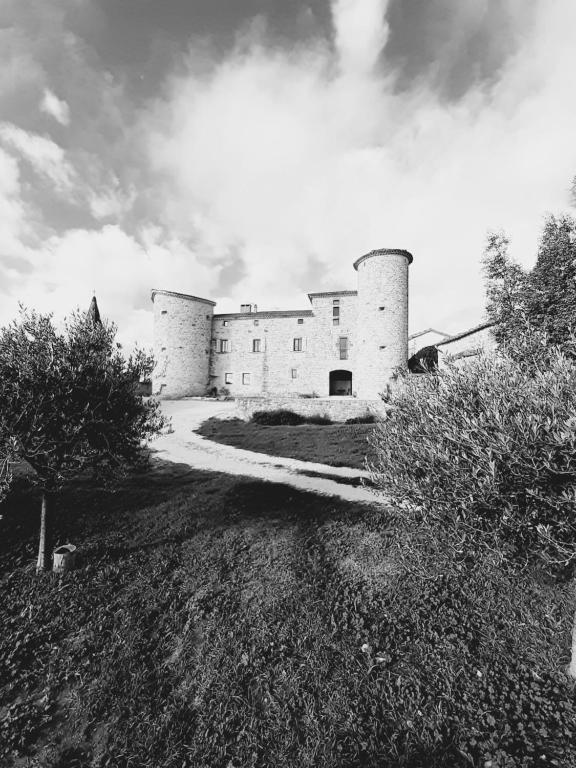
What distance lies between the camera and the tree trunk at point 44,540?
6023 mm

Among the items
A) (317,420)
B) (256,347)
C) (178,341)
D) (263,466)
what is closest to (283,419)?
(317,420)

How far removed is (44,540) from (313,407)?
17.9m

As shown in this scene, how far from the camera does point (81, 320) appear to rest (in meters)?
6.39

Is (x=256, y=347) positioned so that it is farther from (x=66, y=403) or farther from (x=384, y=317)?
(x=66, y=403)

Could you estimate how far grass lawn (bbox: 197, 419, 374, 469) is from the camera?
43.2 ft

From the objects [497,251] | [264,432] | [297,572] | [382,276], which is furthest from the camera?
[382,276]

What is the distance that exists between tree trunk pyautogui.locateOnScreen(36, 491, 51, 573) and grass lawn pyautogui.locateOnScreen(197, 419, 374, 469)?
888 centimetres

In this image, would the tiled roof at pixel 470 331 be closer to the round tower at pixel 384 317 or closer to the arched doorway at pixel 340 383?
the round tower at pixel 384 317

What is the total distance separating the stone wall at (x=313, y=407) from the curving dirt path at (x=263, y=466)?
5.03 metres

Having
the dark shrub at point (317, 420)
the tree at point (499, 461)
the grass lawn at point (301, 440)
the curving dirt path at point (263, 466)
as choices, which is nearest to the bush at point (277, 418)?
the dark shrub at point (317, 420)

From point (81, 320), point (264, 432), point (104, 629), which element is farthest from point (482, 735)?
point (264, 432)

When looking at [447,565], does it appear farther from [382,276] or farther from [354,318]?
[354,318]

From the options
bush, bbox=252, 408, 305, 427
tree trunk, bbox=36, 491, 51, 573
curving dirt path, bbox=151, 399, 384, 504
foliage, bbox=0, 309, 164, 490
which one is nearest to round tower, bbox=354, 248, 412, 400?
bush, bbox=252, 408, 305, 427

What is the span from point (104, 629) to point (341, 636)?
142 inches
